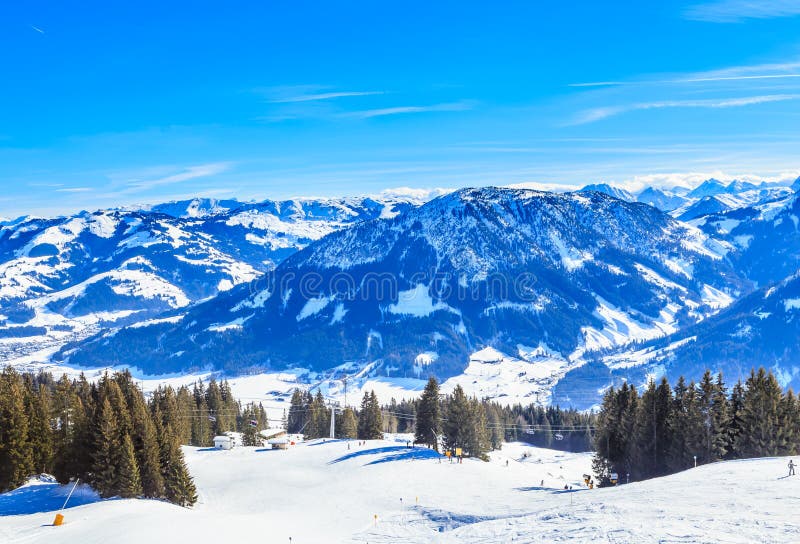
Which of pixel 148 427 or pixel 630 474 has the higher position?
pixel 148 427

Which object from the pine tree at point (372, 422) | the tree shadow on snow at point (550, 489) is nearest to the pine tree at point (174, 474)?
the tree shadow on snow at point (550, 489)

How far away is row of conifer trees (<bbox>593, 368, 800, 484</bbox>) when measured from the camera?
7638 centimetres

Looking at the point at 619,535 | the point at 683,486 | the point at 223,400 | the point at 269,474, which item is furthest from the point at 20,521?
the point at 223,400

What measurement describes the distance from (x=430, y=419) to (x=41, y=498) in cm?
5449

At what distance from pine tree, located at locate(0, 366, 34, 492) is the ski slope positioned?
6.37ft

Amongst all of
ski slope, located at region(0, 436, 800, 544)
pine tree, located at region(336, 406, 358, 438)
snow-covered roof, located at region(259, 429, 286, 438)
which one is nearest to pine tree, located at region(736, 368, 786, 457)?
ski slope, located at region(0, 436, 800, 544)

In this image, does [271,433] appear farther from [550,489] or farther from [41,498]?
[550,489]

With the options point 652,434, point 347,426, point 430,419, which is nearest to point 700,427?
point 652,434

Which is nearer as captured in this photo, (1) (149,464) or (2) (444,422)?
(1) (149,464)

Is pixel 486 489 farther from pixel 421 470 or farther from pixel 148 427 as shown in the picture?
pixel 148 427

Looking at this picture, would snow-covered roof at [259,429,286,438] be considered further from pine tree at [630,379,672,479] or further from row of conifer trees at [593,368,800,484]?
pine tree at [630,379,672,479]

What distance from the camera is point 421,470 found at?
3305 inches

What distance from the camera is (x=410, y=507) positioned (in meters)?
68.1

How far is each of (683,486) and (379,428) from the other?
7338cm
